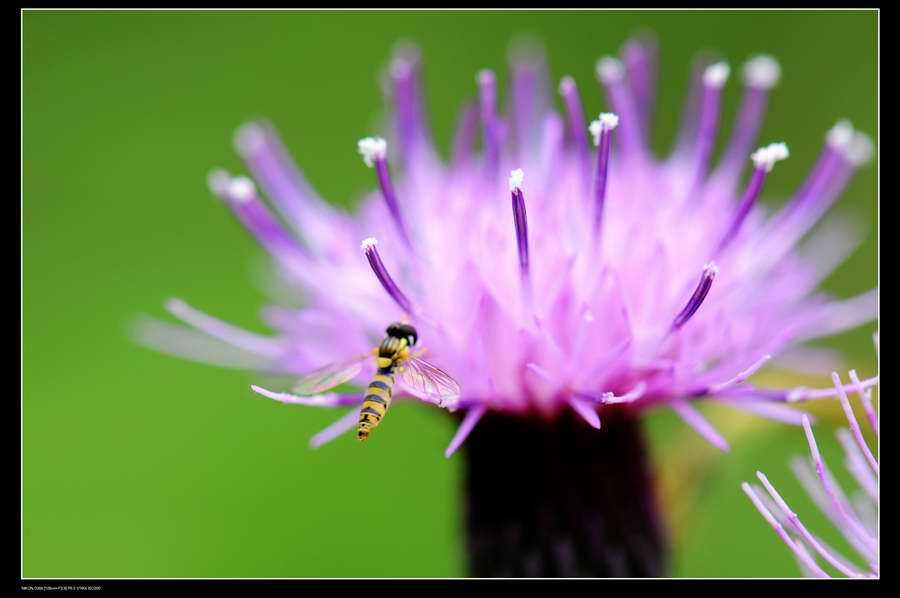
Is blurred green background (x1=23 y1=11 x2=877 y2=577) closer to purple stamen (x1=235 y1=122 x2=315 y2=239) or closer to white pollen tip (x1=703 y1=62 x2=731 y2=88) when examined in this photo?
white pollen tip (x1=703 y1=62 x2=731 y2=88)

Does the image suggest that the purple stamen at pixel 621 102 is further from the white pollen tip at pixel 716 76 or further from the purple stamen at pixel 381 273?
the purple stamen at pixel 381 273

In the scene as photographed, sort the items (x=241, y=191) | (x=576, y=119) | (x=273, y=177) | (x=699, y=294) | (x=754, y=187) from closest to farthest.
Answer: (x=699, y=294), (x=754, y=187), (x=576, y=119), (x=241, y=191), (x=273, y=177)

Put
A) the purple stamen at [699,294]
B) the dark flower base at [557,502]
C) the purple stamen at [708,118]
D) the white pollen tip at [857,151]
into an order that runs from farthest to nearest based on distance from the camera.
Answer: the white pollen tip at [857,151] → the purple stamen at [708,118] → the dark flower base at [557,502] → the purple stamen at [699,294]

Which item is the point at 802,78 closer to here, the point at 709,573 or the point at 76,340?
the point at 709,573

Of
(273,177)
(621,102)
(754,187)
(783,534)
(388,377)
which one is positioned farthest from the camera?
(273,177)

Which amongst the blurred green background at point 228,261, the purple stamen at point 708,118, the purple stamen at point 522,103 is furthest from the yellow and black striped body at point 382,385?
the blurred green background at point 228,261

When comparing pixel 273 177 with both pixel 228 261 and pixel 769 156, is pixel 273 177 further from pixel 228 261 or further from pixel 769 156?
pixel 228 261

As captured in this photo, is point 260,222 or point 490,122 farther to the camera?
point 260,222

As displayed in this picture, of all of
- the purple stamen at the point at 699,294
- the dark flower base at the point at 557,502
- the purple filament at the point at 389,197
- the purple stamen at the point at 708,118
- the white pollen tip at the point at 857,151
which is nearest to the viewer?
the purple stamen at the point at 699,294

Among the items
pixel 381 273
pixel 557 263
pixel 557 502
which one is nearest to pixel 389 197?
pixel 381 273
